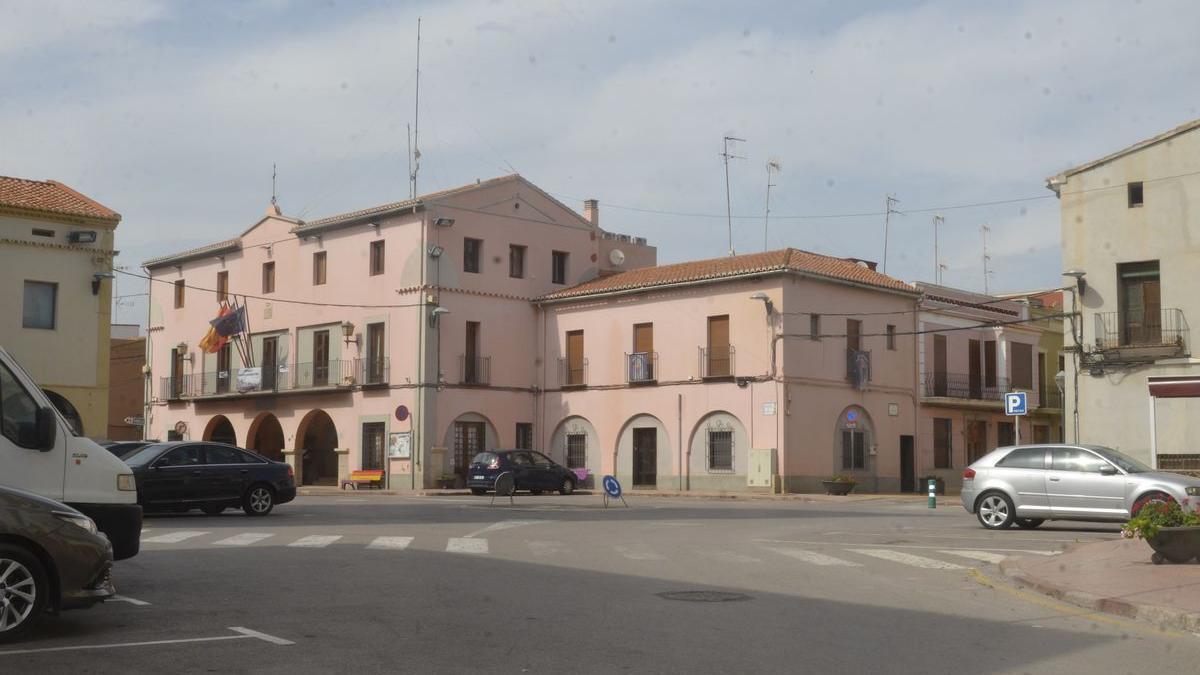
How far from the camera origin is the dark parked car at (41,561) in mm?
8594

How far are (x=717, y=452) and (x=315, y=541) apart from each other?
2684 centimetres

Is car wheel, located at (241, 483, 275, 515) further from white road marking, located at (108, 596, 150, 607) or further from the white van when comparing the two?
white road marking, located at (108, 596, 150, 607)

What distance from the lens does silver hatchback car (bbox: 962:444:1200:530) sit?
798 inches

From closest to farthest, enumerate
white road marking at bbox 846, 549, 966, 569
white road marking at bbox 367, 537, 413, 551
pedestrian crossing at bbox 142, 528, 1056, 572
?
1. white road marking at bbox 846, 549, 966, 569
2. pedestrian crossing at bbox 142, 528, 1056, 572
3. white road marking at bbox 367, 537, 413, 551

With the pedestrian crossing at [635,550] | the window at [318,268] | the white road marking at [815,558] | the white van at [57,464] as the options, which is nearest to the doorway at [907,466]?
the window at [318,268]

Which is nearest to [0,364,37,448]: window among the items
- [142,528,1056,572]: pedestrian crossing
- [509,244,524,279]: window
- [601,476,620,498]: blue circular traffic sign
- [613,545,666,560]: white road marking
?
[142,528,1056,572]: pedestrian crossing

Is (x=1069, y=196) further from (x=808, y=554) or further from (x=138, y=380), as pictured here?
(x=138, y=380)

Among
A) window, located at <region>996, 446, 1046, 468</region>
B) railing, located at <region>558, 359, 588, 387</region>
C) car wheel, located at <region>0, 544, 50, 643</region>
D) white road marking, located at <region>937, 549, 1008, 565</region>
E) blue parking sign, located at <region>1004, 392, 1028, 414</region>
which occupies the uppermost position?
railing, located at <region>558, 359, 588, 387</region>

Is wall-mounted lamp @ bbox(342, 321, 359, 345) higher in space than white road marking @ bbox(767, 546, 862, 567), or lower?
higher

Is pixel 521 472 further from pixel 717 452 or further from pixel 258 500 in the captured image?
pixel 258 500

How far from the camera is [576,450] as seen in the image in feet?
158

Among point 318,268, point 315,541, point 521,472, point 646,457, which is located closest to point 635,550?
point 315,541

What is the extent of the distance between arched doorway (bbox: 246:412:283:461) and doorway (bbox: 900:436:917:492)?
80.4 ft

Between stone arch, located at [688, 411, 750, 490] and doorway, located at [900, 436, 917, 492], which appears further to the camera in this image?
doorway, located at [900, 436, 917, 492]
